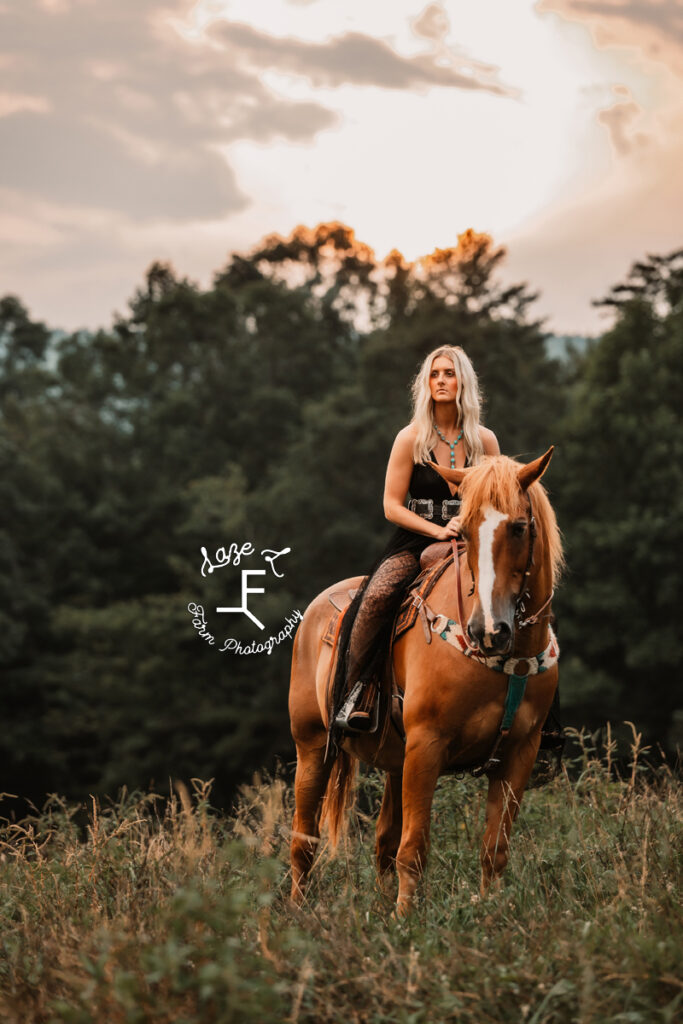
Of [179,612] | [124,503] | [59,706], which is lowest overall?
[59,706]

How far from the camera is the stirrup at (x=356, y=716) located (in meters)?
5.20

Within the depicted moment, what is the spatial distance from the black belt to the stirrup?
3.14 ft

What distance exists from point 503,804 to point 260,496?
99.7 feet

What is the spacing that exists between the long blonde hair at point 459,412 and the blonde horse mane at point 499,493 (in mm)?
760

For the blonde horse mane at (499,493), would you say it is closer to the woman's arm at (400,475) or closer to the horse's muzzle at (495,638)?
the horse's muzzle at (495,638)

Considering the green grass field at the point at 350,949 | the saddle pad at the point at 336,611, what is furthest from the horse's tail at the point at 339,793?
the green grass field at the point at 350,949

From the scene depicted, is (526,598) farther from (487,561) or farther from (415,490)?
(415,490)

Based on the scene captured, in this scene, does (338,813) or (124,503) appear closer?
(338,813)

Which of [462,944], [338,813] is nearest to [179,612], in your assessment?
[338,813]

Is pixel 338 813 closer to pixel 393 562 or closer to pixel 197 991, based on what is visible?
pixel 393 562

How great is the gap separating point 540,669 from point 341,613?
55.5 inches

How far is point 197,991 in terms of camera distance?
10.3ft

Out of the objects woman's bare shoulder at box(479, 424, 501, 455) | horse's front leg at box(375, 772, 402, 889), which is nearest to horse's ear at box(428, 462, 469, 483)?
woman's bare shoulder at box(479, 424, 501, 455)
